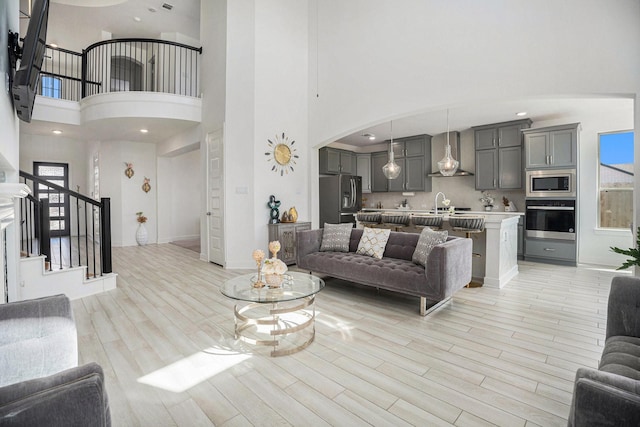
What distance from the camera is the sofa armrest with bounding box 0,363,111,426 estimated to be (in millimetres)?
723

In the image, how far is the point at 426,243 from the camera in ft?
11.2

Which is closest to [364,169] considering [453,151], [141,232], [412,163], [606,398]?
[412,163]

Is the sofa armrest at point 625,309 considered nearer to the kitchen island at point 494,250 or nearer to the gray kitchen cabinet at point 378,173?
the kitchen island at point 494,250

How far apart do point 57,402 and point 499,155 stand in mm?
7353

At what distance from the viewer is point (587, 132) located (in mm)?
5703

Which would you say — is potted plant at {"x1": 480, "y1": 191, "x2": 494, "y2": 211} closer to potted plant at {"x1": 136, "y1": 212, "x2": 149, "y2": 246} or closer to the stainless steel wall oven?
the stainless steel wall oven

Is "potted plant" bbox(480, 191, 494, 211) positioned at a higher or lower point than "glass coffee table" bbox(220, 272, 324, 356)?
higher

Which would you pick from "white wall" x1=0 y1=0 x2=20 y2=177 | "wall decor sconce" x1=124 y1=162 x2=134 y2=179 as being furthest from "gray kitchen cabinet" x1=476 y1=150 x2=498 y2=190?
"wall decor sconce" x1=124 y1=162 x2=134 y2=179

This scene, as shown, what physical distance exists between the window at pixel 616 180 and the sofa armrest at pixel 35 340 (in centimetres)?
761

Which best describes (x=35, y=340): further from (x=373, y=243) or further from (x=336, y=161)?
(x=336, y=161)

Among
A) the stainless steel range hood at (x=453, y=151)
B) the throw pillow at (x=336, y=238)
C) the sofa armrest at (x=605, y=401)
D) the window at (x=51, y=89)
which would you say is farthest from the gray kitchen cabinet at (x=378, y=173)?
the window at (x=51, y=89)

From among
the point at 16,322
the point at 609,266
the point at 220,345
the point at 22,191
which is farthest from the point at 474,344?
the point at 609,266

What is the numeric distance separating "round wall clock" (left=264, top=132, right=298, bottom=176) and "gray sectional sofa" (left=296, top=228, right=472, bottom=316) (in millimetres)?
1762

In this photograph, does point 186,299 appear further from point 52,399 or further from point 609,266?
point 609,266
